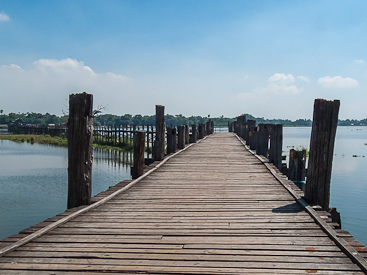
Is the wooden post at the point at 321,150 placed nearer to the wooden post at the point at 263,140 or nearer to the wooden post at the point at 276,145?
the wooden post at the point at 276,145

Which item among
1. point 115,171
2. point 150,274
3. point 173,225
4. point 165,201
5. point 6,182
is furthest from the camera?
point 115,171

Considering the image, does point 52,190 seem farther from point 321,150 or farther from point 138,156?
point 321,150

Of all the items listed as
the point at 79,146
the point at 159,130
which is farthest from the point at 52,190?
the point at 79,146

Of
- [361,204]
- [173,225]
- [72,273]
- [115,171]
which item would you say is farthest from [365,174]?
[72,273]

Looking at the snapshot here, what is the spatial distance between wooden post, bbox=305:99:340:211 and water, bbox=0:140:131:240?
10.0 meters

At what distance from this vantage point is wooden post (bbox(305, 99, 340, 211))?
16.6 ft

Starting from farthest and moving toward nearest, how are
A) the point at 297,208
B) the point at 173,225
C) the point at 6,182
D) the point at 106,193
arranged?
1. the point at 6,182
2. the point at 106,193
3. the point at 297,208
4. the point at 173,225

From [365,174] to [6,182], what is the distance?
78.7 ft

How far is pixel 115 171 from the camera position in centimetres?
2252

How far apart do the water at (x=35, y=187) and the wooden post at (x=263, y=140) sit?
8389mm

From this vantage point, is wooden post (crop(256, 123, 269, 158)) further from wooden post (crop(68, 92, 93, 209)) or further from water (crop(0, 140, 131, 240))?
water (crop(0, 140, 131, 240))

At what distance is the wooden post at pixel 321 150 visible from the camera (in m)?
5.05

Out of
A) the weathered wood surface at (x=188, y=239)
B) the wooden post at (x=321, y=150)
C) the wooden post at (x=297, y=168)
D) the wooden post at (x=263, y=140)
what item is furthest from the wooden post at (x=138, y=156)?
the wooden post at (x=297, y=168)

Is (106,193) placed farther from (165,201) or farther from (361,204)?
(361,204)
